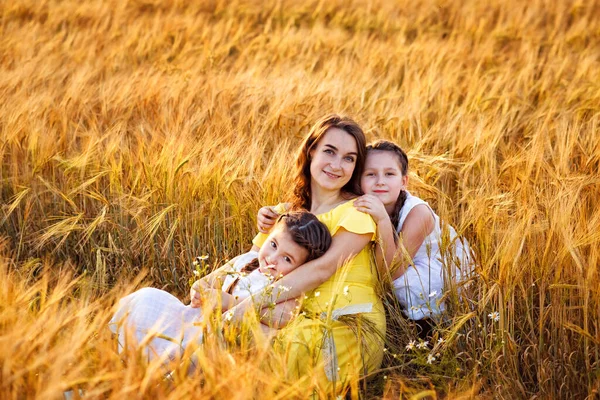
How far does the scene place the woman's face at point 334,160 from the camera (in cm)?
283

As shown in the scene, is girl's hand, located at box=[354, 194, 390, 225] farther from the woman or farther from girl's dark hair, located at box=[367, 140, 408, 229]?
girl's dark hair, located at box=[367, 140, 408, 229]

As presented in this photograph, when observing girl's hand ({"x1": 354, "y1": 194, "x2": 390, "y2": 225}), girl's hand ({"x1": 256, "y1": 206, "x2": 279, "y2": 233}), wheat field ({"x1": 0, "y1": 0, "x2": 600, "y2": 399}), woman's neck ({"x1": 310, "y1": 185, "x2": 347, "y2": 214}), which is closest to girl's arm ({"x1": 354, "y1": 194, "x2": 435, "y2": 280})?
girl's hand ({"x1": 354, "y1": 194, "x2": 390, "y2": 225})

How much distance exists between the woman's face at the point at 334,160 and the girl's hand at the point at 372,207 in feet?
0.63

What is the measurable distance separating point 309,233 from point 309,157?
517mm

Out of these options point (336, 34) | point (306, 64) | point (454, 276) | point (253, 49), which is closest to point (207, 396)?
point (454, 276)

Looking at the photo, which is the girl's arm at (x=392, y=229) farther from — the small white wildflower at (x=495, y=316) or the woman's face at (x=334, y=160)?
the small white wildflower at (x=495, y=316)

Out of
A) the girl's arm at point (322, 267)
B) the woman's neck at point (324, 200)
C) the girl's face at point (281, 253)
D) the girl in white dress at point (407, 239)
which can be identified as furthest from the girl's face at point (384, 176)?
the girl's face at point (281, 253)

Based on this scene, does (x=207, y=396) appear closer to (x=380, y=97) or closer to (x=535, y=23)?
(x=380, y=97)

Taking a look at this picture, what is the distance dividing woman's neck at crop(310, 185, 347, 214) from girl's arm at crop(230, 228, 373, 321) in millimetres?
267

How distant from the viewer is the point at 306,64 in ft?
18.7

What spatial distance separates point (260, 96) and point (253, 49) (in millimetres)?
1984

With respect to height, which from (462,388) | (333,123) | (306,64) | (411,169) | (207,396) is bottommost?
(462,388)

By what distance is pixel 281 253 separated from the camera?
263cm

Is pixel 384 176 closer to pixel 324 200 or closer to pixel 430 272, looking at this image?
pixel 324 200
